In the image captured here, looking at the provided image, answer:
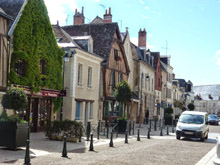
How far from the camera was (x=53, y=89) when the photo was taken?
864 inches

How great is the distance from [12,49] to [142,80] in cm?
2389

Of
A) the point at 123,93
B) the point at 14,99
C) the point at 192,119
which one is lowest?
the point at 192,119

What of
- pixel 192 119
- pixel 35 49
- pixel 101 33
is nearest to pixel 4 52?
pixel 35 49

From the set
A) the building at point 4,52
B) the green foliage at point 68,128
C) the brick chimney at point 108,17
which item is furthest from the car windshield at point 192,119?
the brick chimney at point 108,17

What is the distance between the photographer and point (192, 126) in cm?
1967

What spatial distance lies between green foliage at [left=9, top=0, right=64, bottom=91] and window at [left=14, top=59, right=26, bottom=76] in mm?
236

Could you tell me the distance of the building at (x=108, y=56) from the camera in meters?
29.1

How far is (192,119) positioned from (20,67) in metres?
10.6

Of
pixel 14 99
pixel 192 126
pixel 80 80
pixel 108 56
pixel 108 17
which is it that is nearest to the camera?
pixel 14 99

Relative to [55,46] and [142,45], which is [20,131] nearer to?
[55,46]

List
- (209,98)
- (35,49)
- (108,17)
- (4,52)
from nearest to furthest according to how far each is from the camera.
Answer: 1. (4,52)
2. (35,49)
3. (108,17)
4. (209,98)

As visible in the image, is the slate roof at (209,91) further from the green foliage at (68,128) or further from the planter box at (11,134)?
the planter box at (11,134)

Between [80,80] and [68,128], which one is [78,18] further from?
[68,128]

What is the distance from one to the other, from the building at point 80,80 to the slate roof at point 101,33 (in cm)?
202
